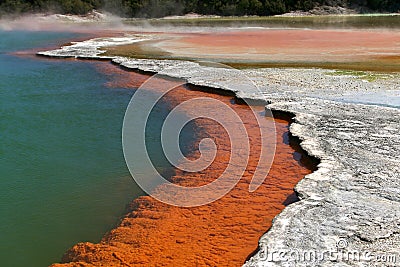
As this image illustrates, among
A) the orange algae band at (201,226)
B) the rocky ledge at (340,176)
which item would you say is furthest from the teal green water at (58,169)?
the rocky ledge at (340,176)

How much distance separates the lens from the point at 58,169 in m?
8.50

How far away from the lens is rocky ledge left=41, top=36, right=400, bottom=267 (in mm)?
4836

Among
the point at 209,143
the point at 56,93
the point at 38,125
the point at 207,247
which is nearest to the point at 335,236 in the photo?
the point at 207,247

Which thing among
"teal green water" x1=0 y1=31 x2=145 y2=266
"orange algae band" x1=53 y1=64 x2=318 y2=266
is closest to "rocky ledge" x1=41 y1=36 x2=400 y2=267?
"orange algae band" x1=53 y1=64 x2=318 y2=266

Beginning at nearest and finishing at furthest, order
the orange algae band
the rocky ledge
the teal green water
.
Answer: the rocky ledge → the orange algae band → the teal green water

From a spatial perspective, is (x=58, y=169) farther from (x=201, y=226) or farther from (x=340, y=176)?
(x=340, y=176)

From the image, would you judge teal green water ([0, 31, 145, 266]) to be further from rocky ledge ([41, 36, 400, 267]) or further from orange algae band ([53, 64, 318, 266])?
rocky ledge ([41, 36, 400, 267])

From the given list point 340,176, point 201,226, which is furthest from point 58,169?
point 340,176

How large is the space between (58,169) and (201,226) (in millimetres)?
3695

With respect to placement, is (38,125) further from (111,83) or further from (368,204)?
(368,204)

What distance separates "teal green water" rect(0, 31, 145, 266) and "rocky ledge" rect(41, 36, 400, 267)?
107 inches

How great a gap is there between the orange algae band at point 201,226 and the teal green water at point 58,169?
0.46 m

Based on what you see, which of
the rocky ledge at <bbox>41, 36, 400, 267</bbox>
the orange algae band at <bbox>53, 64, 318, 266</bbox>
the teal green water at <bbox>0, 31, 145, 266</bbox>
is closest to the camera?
the rocky ledge at <bbox>41, 36, 400, 267</bbox>

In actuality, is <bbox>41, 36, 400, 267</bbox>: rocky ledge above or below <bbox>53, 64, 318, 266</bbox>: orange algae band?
above
